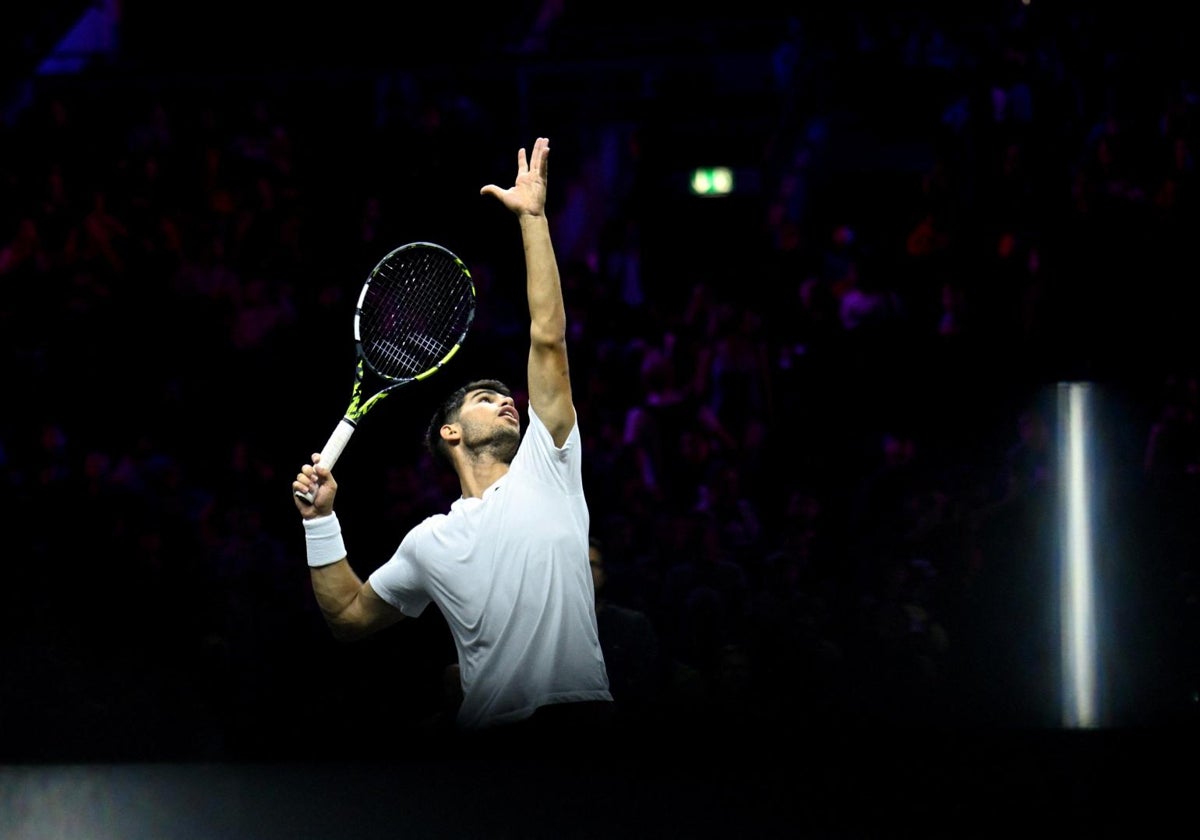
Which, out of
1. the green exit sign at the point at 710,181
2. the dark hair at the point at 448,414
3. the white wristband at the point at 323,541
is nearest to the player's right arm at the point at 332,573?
the white wristband at the point at 323,541

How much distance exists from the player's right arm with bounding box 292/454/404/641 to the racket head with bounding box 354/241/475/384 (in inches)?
24.6

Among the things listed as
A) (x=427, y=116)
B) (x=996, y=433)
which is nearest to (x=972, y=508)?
(x=996, y=433)

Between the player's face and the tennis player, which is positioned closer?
the tennis player

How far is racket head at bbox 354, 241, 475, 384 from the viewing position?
4.26 meters

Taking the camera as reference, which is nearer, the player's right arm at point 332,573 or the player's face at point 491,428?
the player's right arm at point 332,573

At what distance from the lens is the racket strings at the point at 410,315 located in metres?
4.28

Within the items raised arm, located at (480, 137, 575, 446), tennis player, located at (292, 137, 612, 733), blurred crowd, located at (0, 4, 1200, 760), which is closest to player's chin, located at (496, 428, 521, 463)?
tennis player, located at (292, 137, 612, 733)

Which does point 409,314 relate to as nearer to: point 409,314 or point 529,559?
point 409,314

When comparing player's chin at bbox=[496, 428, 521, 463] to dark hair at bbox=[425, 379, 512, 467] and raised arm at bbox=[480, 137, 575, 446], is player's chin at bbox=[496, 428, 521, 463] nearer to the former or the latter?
dark hair at bbox=[425, 379, 512, 467]

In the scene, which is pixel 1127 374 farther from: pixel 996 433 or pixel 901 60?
pixel 901 60

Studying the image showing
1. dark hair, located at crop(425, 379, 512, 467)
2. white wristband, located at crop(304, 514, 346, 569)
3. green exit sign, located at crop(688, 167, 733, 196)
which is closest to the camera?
white wristband, located at crop(304, 514, 346, 569)

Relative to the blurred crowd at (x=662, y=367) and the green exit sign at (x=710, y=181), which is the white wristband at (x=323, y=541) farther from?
the green exit sign at (x=710, y=181)

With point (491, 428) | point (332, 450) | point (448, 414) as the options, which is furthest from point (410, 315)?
point (332, 450)

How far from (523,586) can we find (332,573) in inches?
20.6
